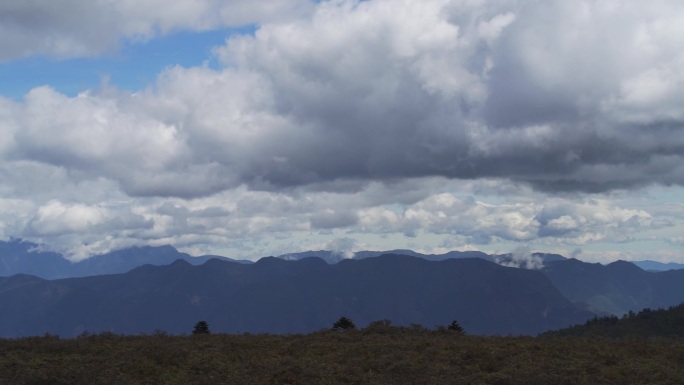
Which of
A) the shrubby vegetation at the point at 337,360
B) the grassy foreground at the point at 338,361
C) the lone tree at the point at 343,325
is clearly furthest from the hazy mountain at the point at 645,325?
the grassy foreground at the point at 338,361

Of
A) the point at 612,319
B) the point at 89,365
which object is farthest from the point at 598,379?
the point at 612,319

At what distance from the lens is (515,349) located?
41.5 meters

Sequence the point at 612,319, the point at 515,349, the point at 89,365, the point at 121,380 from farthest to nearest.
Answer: the point at 612,319 → the point at 515,349 → the point at 89,365 → the point at 121,380

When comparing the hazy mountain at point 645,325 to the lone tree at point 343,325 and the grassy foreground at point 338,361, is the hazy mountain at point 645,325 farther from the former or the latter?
the grassy foreground at point 338,361

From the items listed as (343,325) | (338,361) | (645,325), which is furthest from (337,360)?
(645,325)

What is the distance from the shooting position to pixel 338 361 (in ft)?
124

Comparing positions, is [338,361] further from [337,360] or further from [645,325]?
[645,325]

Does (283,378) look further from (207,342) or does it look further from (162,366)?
(207,342)

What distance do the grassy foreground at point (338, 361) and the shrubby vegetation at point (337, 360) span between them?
0.05 meters

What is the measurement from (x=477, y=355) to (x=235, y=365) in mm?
13334

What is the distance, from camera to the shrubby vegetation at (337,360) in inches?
1316

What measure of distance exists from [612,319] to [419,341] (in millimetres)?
148240

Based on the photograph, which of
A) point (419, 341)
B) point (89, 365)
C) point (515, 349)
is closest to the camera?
point (89, 365)

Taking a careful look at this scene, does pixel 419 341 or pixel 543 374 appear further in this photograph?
pixel 419 341
